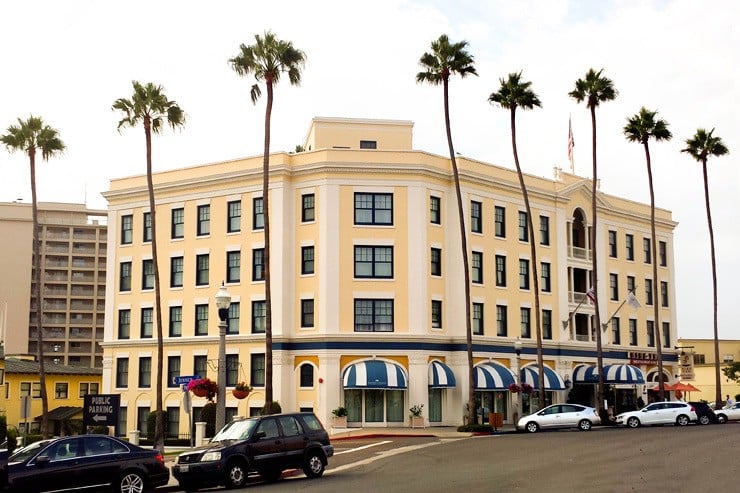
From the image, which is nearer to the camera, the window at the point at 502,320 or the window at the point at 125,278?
the window at the point at 502,320

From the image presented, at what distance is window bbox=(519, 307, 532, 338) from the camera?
58.9 metres

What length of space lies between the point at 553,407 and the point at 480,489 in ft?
87.5

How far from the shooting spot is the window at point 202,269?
185 feet

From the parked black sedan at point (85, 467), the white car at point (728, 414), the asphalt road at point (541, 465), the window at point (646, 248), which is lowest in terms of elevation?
the white car at point (728, 414)

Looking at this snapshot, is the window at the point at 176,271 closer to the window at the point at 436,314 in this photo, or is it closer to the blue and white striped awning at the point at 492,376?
the window at the point at 436,314

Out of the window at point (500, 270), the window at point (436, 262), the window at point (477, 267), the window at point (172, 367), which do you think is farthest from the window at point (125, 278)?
the window at point (500, 270)

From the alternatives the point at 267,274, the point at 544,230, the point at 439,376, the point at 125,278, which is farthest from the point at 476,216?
the point at 125,278

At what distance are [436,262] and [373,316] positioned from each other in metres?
4.85

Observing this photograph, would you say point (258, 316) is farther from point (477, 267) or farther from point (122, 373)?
point (477, 267)

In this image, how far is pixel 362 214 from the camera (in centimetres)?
5366

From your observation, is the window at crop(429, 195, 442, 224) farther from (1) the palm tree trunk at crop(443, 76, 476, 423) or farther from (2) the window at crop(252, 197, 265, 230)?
(2) the window at crop(252, 197, 265, 230)

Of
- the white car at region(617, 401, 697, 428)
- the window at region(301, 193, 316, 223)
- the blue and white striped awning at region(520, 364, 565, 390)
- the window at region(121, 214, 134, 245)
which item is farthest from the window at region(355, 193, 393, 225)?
the white car at region(617, 401, 697, 428)

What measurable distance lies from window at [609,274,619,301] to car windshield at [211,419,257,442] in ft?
148

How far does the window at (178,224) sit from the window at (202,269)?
2.03 meters
